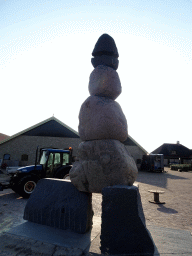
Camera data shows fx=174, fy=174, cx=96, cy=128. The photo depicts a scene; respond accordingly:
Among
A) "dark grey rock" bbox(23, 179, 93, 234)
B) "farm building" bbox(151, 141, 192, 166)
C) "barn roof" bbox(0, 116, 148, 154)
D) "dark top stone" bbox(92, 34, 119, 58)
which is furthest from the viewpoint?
"farm building" bbox(151, 141, 192, 166)

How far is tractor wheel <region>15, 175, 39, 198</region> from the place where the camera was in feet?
22.6

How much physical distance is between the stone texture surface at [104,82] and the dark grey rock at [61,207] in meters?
2.16

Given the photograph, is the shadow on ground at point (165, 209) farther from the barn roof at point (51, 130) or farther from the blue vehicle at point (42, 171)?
the barn roof at point (51, 130)

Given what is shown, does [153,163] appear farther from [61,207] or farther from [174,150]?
[61,207]

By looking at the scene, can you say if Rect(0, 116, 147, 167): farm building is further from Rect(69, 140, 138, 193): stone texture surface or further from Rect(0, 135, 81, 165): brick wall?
Rect(69, 140, 138, 193): stone texture surface

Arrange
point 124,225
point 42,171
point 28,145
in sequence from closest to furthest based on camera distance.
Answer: point 124,225 → point 42,171 → point 28,145

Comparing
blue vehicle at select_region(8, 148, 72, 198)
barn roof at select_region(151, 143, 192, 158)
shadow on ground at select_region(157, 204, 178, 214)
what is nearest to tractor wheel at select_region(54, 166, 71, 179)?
blue vehicle at select_region(8, 148, 72, 198)

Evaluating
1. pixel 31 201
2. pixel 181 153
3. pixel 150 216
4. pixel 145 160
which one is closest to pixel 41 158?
pixel 31 201

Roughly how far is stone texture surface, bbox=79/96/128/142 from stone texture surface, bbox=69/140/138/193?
0.53 ft

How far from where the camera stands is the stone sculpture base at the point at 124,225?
266 cm

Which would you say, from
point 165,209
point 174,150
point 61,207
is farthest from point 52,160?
point 174,150

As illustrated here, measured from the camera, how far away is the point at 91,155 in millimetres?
3523

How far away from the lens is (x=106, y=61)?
404 cm

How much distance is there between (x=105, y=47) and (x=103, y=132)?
6.49ft
